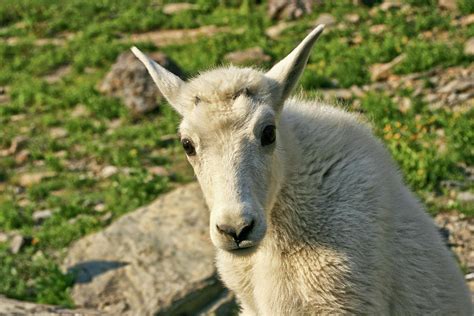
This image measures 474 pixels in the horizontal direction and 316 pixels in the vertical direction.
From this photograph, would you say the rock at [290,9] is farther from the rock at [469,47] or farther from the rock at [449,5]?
the rock at [469,47]

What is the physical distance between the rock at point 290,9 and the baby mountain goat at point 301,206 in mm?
13534

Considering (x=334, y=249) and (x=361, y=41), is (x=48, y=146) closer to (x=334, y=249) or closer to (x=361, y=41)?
(x=361, y=41)

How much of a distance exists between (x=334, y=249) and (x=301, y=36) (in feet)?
43.6

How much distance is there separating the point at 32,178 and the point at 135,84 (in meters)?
3.21

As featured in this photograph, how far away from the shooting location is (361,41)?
16.7 m

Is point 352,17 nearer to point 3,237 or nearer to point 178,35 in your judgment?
point 178,35

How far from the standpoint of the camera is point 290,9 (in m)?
19.4

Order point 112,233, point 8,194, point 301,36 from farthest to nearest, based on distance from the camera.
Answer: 1. point 301,36
2. point 8,194
3. point 112,233

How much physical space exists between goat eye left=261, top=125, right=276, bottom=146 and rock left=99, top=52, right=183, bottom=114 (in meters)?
10.7

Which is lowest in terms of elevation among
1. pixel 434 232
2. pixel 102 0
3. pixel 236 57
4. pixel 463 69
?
pixel 102 0

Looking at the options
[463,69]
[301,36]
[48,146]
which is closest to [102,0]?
[301,36]

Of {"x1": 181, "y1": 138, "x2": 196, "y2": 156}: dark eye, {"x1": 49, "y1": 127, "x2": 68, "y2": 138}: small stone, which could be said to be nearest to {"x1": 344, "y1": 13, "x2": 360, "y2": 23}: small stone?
{"x1": 49, "y1": 127, "x2": 68, "y2": 138}: small stone

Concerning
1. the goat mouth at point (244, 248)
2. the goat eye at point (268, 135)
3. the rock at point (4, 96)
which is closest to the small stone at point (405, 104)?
the goat eye at point (268, 135)

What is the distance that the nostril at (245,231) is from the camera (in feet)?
16.3
